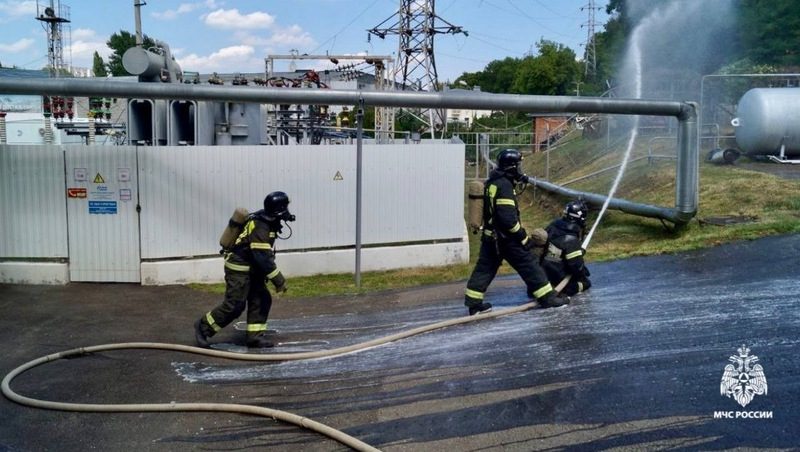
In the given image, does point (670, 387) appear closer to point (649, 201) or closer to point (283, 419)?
point (283, 419)

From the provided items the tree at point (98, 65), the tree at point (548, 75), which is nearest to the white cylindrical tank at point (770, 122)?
the tree at point (548, 75)

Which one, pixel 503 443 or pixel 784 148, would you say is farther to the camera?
pixel 784 148

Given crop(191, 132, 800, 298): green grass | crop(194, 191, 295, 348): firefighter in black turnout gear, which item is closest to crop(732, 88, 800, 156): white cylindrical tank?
crop(191, 132, 800, 298): green grass

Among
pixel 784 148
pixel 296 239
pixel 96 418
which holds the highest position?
pixel 784 148

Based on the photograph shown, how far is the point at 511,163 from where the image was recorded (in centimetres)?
814

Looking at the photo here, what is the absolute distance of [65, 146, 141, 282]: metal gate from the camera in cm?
1077

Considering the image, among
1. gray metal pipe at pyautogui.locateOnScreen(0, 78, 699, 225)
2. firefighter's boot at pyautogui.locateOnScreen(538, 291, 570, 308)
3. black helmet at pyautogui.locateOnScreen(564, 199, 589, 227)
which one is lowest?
firefighter's boot at pyautogui.locateOnScreen(538, 291, 570, 308)

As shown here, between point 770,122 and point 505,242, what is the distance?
36.5 feet

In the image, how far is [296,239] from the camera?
1173 centimetres

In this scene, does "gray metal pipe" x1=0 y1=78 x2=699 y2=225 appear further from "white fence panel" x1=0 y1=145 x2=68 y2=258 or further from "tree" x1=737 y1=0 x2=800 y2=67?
"tree" x1=737 y1=0 x2=800 y2=67

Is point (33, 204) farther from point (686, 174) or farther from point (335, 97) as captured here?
point (686, 174)

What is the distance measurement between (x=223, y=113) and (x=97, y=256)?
15.5ft

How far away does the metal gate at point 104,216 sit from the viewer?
35.3 ft

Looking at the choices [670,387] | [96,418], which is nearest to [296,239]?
[96,418]
